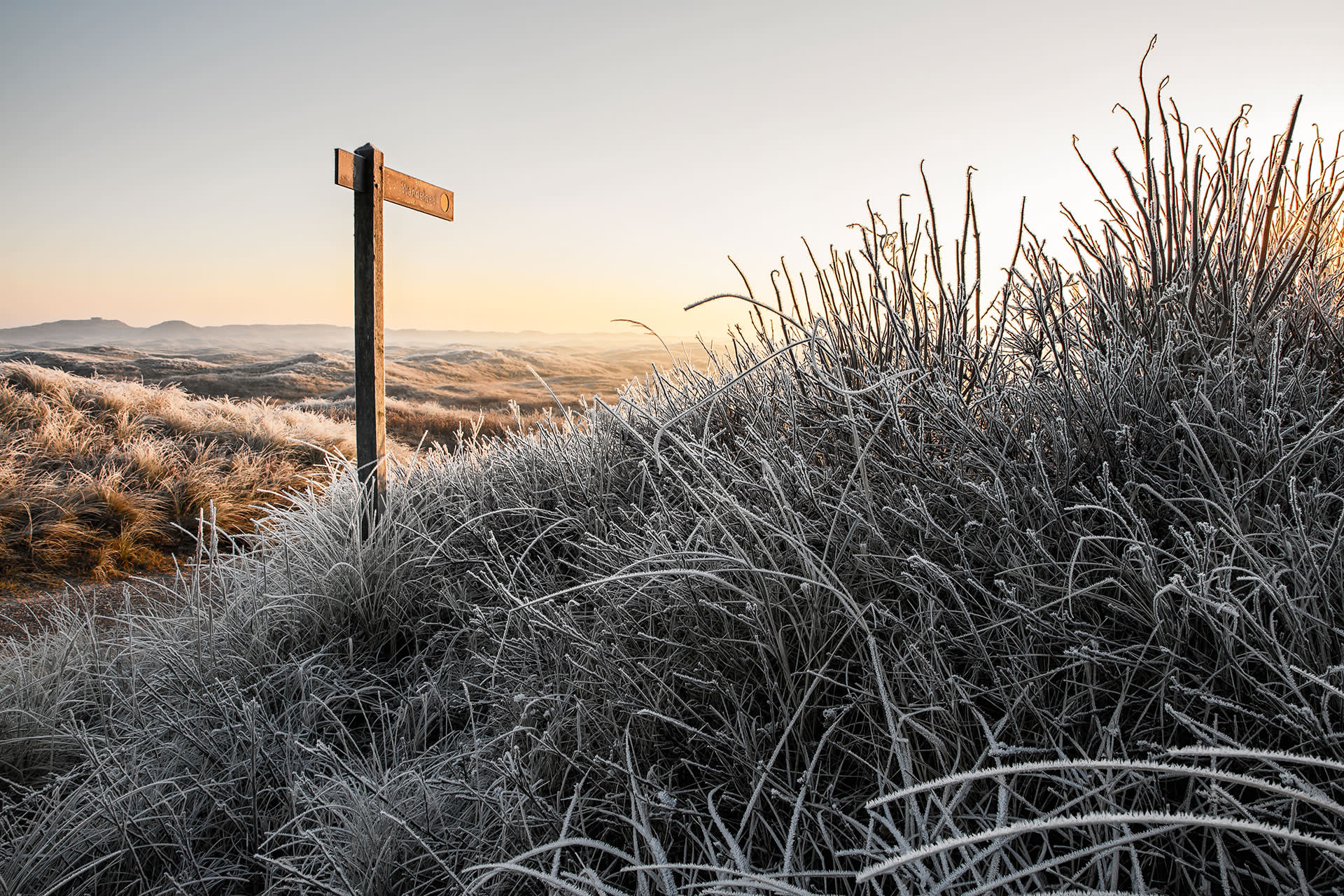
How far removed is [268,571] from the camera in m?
3.15

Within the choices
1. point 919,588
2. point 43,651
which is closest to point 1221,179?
point 919,588

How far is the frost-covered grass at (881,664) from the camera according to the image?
43.6 inches

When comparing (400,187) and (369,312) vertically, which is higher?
(400,187)

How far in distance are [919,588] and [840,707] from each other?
292mm

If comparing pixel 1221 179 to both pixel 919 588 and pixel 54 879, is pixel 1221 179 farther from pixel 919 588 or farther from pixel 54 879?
pixel 54 879

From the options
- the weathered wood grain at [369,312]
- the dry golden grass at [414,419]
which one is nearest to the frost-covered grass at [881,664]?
the weathered wood grain at [369,312]

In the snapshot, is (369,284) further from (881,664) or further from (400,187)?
(881,664)

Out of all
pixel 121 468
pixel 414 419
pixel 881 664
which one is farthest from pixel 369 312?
pixel 414 419

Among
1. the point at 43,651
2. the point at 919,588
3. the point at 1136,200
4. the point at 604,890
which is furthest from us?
the point at 43,651

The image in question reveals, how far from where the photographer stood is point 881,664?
1.28m

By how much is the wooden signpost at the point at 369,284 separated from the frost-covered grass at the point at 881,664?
46.9 inches

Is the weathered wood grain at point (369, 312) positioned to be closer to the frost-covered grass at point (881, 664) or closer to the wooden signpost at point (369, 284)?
the wooden signpost at point (369, 284)

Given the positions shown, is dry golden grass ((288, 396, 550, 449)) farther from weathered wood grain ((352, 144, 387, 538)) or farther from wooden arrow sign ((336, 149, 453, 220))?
weathered wood grain ((352, 144, 387, 538))

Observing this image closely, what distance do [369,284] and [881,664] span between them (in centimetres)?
358
